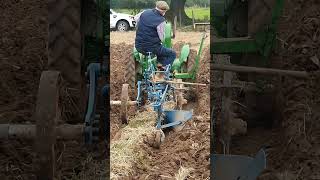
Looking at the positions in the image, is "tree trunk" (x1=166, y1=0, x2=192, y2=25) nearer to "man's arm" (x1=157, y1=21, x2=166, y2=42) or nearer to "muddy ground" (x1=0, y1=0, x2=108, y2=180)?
"man's arm" (x1=157, y1=21, x2=166, y2=42)

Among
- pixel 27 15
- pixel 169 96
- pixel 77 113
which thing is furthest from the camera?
pixel 169 96

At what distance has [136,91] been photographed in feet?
20.8

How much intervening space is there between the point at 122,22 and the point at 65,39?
41.4ft

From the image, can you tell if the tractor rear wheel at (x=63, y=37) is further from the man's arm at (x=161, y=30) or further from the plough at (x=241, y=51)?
the man's arm at (x=161, y=30)

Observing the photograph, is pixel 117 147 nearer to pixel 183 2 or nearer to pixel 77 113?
pixel 77 113

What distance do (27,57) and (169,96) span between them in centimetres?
290

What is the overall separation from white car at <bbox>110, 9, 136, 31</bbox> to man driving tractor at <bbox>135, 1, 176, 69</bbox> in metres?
7.99

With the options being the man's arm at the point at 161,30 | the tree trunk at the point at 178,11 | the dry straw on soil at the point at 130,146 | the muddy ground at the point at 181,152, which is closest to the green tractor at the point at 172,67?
the man's arm at the point at 161,30

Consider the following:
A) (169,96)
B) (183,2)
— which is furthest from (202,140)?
(183,2)

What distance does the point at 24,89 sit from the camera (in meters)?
3.05

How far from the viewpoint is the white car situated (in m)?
14.4

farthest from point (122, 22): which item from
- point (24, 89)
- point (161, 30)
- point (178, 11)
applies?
point (24, 89)

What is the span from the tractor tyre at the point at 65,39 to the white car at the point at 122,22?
39.7 ft

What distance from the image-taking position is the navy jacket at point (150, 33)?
6223mm
